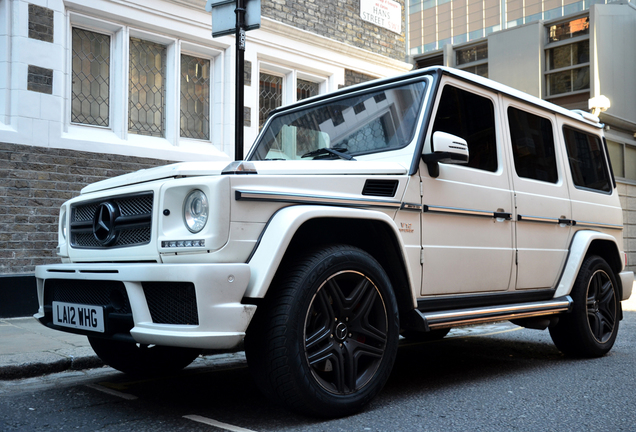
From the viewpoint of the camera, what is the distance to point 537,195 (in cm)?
511

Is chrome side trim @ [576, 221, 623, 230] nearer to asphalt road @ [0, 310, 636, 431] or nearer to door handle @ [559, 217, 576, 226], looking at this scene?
door handle @ [559, 217, 576, 226]

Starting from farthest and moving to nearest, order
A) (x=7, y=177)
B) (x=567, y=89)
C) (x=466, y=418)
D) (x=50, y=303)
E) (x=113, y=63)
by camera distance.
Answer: (x=567, y=89)
(x=113, y=63)
(x=7, y=177)
(x=50, y=303)
(x=466, y=418)

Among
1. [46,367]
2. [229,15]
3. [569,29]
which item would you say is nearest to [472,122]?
[229,15]

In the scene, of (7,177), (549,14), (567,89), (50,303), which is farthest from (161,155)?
(549,14)

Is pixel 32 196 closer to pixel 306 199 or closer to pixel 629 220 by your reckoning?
pixel 306 199

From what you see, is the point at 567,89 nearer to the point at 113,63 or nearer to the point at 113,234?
the point at 113,63

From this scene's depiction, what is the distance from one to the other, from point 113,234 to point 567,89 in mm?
23523

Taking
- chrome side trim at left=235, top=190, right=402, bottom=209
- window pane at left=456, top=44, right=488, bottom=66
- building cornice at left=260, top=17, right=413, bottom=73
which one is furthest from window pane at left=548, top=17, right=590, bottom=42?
chrome side trim at left=235, top=190, right=402, bottom=209

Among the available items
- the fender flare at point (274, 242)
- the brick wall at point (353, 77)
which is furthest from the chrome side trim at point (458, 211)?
the brick wall at point (353, 77)

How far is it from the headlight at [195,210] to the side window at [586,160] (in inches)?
153

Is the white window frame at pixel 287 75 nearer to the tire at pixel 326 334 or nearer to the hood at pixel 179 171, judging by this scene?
the hood at pixel 179 171

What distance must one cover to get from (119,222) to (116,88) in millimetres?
6312

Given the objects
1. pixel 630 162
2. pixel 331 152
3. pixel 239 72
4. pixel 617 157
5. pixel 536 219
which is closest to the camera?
pixel 331 152

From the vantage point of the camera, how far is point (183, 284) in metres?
3.04
